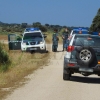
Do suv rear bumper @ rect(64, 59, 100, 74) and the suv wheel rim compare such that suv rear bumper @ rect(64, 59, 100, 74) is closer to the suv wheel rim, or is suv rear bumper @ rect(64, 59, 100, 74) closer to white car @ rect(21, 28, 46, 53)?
the suv wheel rim

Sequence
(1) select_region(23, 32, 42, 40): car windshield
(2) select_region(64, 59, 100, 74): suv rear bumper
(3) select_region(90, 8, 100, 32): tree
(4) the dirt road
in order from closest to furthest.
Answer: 1. (4) the dirt road
2. (2) select_region(64, 59, 100, 74): suv rear bumper
3. (1) select_region(23, 32, 42, 40): car windshield
4. (3) select_region(90, 8, 100, 32): tree

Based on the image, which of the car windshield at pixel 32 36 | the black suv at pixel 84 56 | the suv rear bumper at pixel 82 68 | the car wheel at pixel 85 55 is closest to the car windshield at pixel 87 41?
the black suv at pixel 84 56

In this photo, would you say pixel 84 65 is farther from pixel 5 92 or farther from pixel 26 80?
pixel 5 92

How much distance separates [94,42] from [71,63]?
3.99 feet

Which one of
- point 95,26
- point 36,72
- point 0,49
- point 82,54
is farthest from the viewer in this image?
point 95,26

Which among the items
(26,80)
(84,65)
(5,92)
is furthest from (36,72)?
(5,92)

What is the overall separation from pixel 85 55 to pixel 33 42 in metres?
17.0

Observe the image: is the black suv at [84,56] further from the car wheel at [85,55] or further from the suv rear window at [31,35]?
the suv rear window at [31,35]

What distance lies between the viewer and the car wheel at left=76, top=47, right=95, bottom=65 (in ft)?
44.3

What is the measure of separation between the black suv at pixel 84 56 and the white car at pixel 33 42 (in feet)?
52.6

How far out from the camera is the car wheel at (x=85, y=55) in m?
13.5

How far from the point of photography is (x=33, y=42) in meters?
30.4

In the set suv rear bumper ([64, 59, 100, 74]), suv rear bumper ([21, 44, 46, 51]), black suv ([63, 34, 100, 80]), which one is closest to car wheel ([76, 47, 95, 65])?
black suv ([63, 34, 100, 80])

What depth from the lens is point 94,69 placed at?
13648 mm
